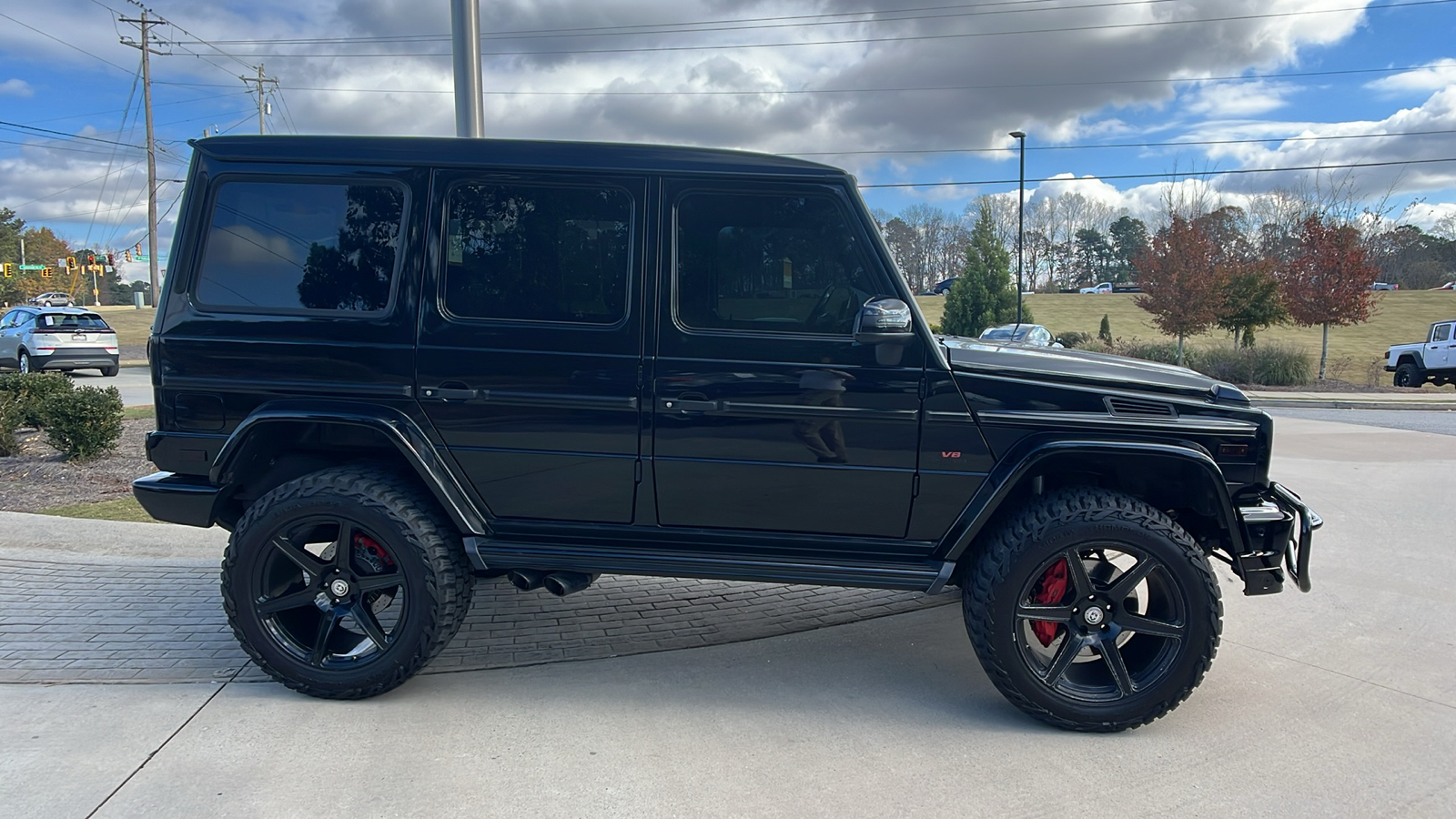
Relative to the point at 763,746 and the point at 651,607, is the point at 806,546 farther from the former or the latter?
the point at 651,607

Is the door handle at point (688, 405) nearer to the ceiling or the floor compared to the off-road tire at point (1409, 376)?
nearer to the ceiling

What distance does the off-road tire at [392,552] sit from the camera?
11.3 feet

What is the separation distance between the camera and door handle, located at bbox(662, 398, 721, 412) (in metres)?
3.35

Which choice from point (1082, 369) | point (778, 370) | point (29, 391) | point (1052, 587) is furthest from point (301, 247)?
point (29, 391)

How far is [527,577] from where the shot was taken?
3697 mm

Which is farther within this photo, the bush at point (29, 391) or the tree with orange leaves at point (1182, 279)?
the tree with orange leaves at point (1182, 279)

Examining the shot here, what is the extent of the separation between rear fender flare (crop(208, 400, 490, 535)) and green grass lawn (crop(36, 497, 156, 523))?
138 inches

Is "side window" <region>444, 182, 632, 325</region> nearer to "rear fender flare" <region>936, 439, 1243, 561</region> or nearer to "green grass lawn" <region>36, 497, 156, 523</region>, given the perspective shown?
"rear fender flare" <region>936, 439, 1243, 561</region>

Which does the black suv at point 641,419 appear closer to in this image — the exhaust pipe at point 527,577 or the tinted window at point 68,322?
the exhaust pipe at point 527,577

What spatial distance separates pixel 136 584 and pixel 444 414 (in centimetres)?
290

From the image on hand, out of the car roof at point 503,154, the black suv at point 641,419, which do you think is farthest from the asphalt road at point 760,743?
the car roof at point 503,154

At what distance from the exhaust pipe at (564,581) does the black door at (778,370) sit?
0.63m

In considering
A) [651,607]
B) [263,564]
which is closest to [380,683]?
[263,564]

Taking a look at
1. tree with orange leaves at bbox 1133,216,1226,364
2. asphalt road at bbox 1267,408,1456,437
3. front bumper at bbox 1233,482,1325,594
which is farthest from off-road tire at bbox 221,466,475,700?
tree with orange leaves at bbox 1133,216,1226,364
